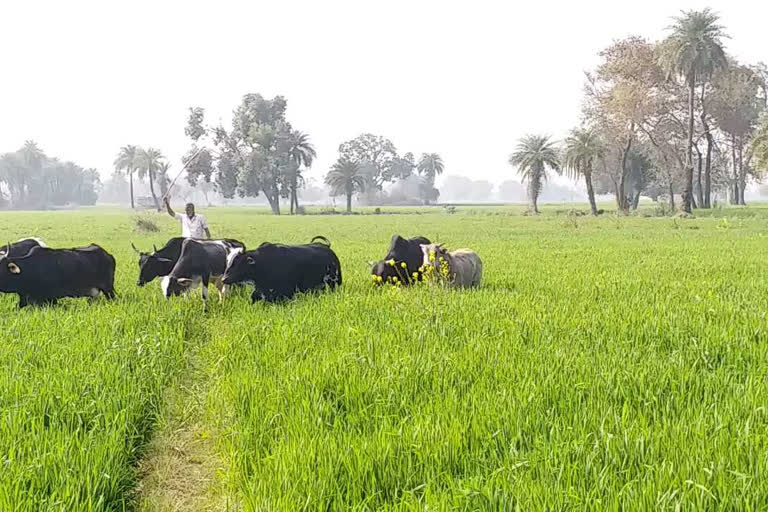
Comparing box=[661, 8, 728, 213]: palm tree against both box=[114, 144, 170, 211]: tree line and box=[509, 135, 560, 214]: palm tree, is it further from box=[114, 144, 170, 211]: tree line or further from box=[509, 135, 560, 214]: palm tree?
box=[114, 144, 170, 211]: tree line

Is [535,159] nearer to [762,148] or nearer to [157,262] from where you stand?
[762,148]

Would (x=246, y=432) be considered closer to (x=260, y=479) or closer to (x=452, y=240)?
(x=260, y=479)

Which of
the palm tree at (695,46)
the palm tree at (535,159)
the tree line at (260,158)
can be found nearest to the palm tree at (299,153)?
the tree line at (260,158)

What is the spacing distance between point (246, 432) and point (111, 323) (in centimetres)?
361

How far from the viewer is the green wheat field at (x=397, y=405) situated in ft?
9.13

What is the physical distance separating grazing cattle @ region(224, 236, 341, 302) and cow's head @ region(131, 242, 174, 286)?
3.92 feet

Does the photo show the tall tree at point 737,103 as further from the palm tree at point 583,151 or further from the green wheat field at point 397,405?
the green wheat field at point 397,405

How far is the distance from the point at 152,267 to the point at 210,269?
3.12 ft

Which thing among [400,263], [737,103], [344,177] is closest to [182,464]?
[400,263]

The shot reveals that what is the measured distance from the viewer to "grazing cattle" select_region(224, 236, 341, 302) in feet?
26.3

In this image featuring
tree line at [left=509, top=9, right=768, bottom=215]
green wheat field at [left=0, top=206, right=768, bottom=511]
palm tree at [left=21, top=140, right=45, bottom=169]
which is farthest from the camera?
palm tree at [left=21, top=140, right=45, bottom=169]

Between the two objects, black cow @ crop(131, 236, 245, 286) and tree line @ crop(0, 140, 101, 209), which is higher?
tree line @ crop(0, 140, 101, 209)

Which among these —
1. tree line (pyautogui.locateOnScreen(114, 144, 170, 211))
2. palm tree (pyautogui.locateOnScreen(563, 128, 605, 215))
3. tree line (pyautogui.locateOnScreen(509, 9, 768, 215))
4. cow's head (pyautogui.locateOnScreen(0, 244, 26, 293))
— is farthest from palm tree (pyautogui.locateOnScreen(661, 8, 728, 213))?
tree line (pyautogui.locateOnScreen(114, 144, 170, 211))

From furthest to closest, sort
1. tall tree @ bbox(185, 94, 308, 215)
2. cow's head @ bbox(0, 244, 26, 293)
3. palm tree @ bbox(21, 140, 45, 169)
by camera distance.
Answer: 1. palm tree @ bbox(21, 140, 45, 169)
2. tall tree @ bbox(185, 94, 308, 215)
3. cow's head @ bbox(0, 244, 26, 293)
